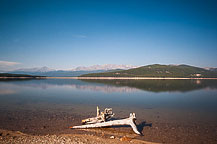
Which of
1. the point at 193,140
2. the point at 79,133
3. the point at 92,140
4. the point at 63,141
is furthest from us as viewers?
the point at 79,133

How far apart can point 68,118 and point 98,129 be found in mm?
4676

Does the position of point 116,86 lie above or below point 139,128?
below

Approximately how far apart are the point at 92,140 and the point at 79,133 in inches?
91.2

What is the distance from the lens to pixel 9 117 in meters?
17.8

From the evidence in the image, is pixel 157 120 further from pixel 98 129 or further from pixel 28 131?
pixel 28 131

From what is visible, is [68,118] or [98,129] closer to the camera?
[98,129]

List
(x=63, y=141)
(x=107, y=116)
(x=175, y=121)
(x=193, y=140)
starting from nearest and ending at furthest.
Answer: (x=63, y=141) → (x=193, y=140) → (x=107, y=116) → (x=175, y=121)

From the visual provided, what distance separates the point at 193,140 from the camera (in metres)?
12.3

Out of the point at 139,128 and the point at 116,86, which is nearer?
the point at 139,128

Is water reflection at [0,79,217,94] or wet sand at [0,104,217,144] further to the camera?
water reflection at [0,79,217,94]

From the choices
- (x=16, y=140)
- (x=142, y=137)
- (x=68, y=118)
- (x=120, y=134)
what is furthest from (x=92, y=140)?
(x=68, y=118)

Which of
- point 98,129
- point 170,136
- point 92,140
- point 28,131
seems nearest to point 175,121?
point 170,136

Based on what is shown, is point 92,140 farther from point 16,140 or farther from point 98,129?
point 16,140

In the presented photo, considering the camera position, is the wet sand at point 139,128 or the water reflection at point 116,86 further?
the water reflection at point 116,86
